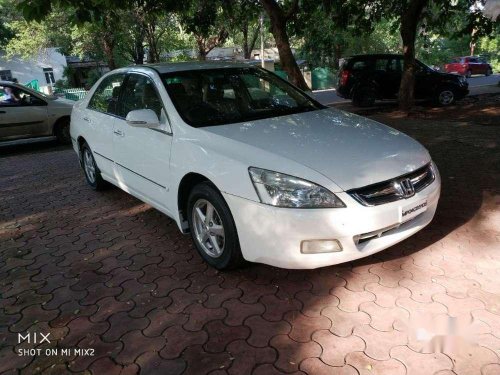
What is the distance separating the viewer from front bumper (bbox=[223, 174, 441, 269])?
265 centimetres

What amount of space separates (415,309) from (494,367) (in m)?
0.57

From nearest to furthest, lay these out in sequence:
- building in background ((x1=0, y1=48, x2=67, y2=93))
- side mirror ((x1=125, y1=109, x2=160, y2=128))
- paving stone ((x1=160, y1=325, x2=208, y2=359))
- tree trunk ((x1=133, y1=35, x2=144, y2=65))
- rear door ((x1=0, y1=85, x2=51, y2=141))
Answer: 1. paving stone ((x1=160, y1=325, x2=208, y2=359))
2. side mirror ((x1=125, y1=109, x2=160, y2=128))
3. rear door ((x1=0, y1=85, x2=51, y2=141))
4. tree trunk ((x1=133, y1=35, x2=144, y2=65))
5. building in background ((x1=0, y1=48, x2=67, y2=93))

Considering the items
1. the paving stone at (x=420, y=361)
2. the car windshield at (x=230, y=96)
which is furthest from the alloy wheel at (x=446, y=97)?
the paving stone at (x=420, y=361)

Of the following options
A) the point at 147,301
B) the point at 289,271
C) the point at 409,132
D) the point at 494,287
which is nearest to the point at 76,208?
the point at 147,301

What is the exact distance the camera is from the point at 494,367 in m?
2.20

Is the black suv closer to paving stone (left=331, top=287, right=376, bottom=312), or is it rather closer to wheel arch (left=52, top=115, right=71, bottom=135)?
wheel arch (left=52, top=115, right=71, bottom=135)

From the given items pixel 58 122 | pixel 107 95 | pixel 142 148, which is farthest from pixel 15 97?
pixel 142 148

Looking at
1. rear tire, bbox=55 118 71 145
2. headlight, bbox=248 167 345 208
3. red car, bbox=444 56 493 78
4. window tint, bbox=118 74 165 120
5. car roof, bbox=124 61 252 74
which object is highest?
car roof, bbox=124 61 252 74

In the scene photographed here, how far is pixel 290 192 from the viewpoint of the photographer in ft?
8.89

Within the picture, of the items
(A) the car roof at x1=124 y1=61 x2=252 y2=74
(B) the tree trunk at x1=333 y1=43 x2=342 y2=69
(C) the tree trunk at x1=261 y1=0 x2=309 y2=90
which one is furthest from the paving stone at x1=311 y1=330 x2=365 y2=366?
(B) the tree trunk at x1=333 y1=43 x2=342 y2=69

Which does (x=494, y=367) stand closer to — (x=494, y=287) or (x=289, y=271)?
(x=494, y=287)

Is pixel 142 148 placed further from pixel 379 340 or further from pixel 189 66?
pixel 379 340

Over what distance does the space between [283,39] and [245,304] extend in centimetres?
792

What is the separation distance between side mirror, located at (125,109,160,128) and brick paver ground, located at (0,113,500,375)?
1.15 metres
